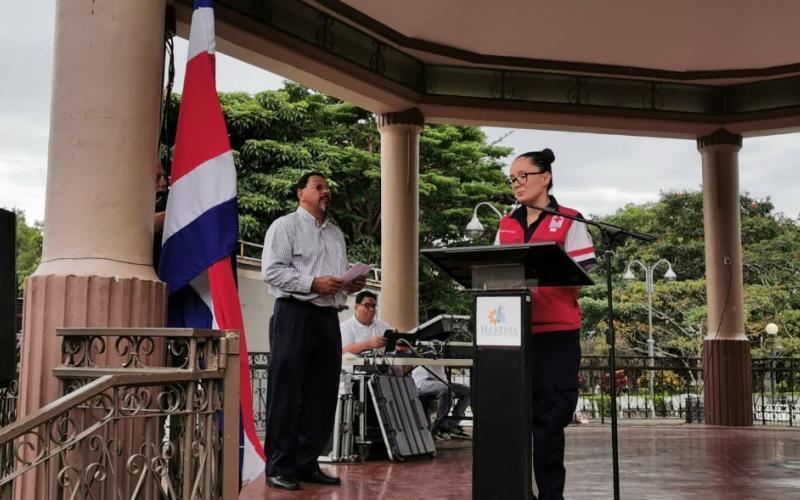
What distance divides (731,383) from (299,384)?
7684 millimetres

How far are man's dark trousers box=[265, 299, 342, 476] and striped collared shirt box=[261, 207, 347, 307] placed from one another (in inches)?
3.5

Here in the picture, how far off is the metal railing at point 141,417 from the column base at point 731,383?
9.12m

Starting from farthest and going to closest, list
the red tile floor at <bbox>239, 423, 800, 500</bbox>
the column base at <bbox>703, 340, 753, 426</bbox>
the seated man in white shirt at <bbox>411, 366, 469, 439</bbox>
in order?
the column base at <bbox>703, 340, 753, 426</bbox>, the seated man in white shirt at <bbox>411, 366, 469, 439</bbox>, the red tile floor at <bbox>239, 423, 800, 500</bbox>

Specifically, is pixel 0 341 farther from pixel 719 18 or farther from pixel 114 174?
pixel 719 18

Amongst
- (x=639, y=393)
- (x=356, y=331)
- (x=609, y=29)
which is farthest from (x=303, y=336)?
(x=639, y=393)

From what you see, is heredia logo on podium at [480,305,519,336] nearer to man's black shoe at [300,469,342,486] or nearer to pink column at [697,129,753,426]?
man's black shoe at [300,469,342,486]

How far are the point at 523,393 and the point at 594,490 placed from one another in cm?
210

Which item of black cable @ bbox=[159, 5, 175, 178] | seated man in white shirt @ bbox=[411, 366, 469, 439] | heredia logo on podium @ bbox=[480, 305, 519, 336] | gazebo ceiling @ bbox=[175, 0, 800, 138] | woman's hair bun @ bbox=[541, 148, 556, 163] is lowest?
seated man in white shirt @ bbox=[411, 366, 469, 439]

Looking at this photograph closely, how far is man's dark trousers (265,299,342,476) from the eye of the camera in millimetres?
4625

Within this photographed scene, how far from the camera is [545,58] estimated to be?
9914mm

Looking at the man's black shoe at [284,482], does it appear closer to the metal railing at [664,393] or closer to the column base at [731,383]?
the metal railing at [664,393]

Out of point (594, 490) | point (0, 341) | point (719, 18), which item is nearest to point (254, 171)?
point (719, 18)

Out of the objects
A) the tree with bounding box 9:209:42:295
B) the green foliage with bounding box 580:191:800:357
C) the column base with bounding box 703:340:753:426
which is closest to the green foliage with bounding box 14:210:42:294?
the tree with bounding box 9:209:42:295

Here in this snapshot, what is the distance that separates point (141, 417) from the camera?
8.90 ft
